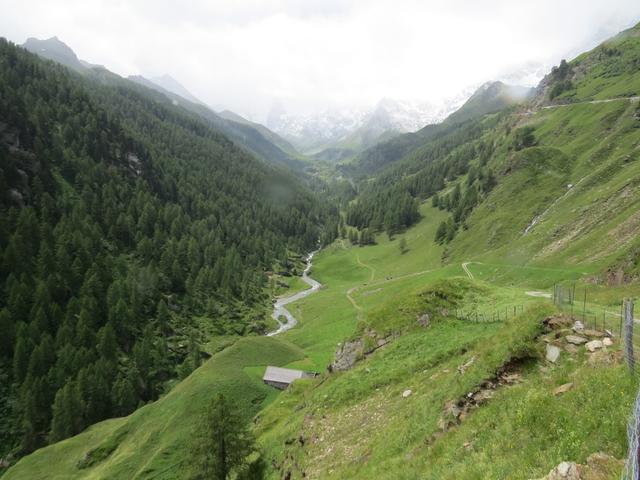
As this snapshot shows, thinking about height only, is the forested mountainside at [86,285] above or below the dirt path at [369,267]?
below

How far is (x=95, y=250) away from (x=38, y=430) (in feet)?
227

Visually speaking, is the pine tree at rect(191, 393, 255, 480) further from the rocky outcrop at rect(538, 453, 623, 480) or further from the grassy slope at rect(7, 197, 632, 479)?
the rocky outcrop at rect(538, 453, 623, 480)

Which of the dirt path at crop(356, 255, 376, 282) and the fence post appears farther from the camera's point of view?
the dirt path at crop(356, 255, 376, 282)

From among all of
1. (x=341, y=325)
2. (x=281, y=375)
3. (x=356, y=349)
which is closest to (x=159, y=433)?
(x=281, y=375)

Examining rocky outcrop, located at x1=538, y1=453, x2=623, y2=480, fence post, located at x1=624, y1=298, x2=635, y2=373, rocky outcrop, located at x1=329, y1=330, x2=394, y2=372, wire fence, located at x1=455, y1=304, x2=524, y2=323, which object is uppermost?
fence post, located at x1=624, y1=298, x2=635, y2=373

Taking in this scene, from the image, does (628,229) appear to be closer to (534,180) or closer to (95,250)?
(534,180)

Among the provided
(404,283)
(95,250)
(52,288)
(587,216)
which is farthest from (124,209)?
(587,216)

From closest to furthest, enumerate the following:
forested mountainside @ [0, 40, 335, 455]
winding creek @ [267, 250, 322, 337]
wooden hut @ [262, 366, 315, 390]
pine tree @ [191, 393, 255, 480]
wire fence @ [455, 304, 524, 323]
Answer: wire fence @ [455, 304, 524, 323] < pine tree @ [191, 393, 255, 480] < wooden hut @ [262, 366, 315, 390] < forested mountainside @ [0, 40, 335, 455] < winding creek @ [267, 250, 322, 337]

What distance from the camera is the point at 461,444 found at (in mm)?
14141

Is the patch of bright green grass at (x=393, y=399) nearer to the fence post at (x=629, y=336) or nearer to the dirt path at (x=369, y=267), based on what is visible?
the fence post at (x=629, y=336)

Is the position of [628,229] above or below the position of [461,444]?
above

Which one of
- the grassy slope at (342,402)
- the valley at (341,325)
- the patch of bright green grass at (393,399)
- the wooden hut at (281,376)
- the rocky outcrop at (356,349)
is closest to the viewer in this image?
the valley at (341,325)

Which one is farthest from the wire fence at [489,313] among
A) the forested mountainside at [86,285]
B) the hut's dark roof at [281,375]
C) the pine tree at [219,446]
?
the forested mountainside at [86,285]

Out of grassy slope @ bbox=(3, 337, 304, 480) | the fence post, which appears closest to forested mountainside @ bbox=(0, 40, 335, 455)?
grassy slope @ bbox=(3, 337, 304, 480)
